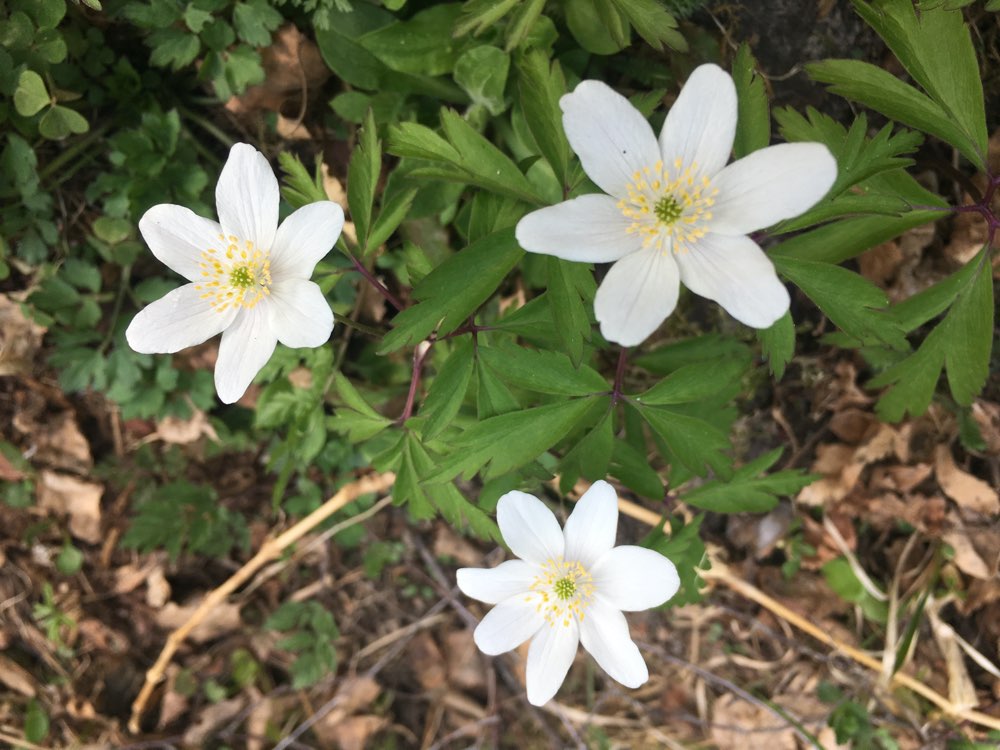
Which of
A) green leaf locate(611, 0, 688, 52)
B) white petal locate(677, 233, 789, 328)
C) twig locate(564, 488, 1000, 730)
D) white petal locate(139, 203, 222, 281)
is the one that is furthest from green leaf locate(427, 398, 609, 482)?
twig locate(564, 488, 1000, 730)

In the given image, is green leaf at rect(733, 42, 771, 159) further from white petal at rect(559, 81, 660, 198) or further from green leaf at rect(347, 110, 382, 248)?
green leaf at rect(347, 110, 382, 248)

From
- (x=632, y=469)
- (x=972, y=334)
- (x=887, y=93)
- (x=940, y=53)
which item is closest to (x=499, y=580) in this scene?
(x=632, y=469)

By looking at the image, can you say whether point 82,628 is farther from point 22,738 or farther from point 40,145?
point 40,145

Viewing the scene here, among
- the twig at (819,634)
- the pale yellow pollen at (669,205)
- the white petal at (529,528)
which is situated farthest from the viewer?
the twig at (819,634)

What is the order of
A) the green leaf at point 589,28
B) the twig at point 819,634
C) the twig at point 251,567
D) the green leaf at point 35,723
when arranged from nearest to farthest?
1. the green leaf at point 589,28
2. the twig at point 819,634
3. the twig at point 251,567
4. the green leaf at point 35,723

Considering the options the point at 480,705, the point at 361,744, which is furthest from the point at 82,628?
the point at 480,705

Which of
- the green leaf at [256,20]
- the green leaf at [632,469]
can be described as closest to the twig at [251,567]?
the green leaf at [632,469]

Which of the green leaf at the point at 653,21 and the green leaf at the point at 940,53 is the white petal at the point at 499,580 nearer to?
the green leaf at the point at 653,21

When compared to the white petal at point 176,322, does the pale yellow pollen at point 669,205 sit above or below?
above
